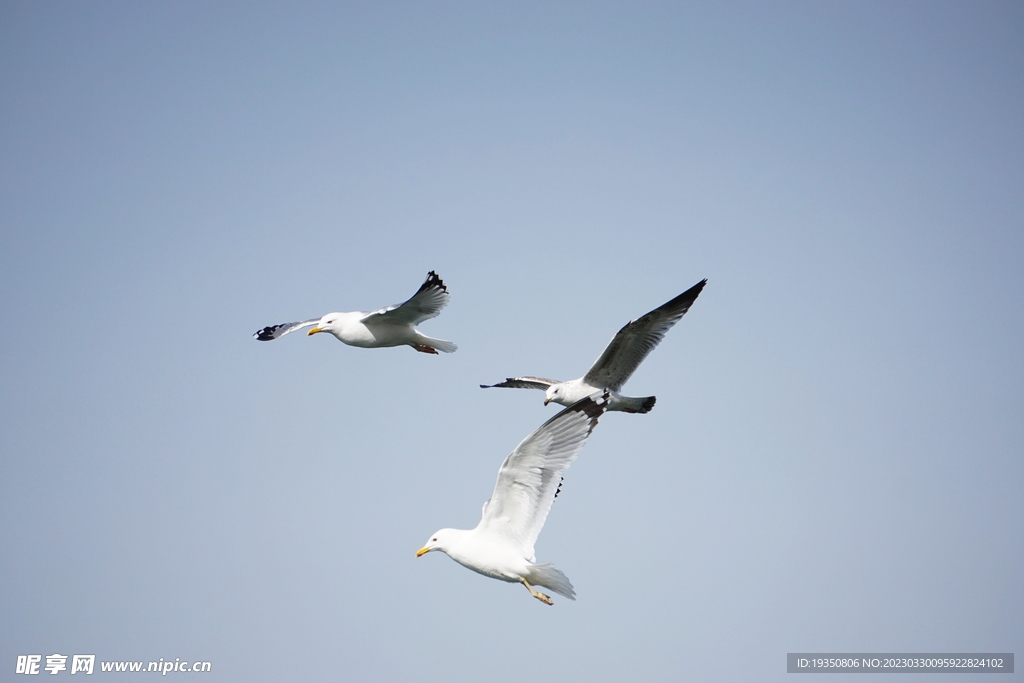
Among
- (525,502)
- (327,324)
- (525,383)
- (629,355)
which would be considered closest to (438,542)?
(525,502)

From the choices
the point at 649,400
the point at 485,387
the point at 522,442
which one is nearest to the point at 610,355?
the point at 649,400

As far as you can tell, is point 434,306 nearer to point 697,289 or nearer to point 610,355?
point 610,355

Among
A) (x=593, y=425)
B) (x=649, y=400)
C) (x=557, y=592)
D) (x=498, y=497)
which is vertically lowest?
(x=557, y=592)

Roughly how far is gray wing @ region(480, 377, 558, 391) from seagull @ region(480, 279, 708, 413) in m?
1.20

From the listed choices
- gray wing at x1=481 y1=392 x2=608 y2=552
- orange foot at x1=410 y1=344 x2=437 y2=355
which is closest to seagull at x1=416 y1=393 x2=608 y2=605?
gray wing at x1=481 y1=392 x2=608 y2=552

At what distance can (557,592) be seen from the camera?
786 centimetres

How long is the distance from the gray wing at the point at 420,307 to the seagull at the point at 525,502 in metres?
2.47

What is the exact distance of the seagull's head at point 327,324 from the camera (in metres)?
10.5

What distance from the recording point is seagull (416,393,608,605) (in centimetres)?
793

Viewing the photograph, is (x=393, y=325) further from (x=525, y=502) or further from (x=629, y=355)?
(x=525, y=502)

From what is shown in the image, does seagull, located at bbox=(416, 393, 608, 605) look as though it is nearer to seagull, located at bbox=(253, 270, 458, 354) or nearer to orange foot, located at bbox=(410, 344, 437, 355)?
seagull, located at bbox=(253, 270, 458, 354)

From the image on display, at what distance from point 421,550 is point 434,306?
2.78m

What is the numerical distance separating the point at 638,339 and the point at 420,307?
8.75ft

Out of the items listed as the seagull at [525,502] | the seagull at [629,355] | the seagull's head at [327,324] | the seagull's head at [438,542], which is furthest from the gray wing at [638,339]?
the seagull's head at [438,542]
